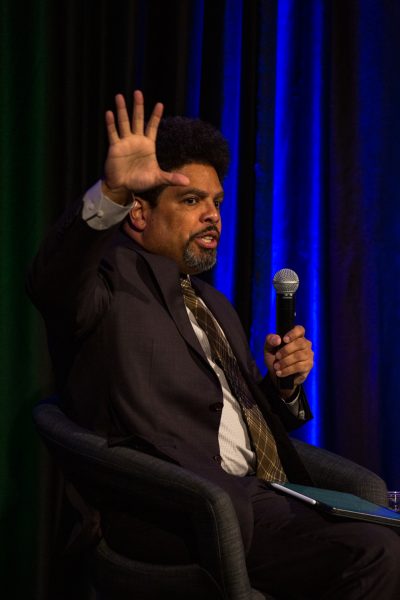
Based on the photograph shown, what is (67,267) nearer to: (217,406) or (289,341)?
(217,406)

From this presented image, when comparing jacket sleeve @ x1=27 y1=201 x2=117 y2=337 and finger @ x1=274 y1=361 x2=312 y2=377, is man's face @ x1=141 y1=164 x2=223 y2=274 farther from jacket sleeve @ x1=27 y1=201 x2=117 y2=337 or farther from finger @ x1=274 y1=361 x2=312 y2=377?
Answer: jacket sleeve @ x1=27 y1=201 x2=117 y2=337

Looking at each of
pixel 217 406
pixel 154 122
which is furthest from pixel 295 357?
pixel 154 122

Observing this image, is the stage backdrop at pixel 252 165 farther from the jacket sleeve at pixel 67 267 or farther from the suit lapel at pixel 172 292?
the jacket sleeve at pixel 67 267

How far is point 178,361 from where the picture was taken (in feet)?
5.94

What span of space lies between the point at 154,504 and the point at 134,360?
1.19ft

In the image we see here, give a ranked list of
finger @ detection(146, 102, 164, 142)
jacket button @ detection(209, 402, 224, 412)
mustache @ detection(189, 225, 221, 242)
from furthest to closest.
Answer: mustache @ detection(189, 225, 221, 242), jacket button @ detection(209, 402, 224, 412), finger @ detection(146, 102, 164, 142)

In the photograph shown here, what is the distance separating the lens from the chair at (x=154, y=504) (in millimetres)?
1469

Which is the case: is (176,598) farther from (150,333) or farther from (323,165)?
(323,165)

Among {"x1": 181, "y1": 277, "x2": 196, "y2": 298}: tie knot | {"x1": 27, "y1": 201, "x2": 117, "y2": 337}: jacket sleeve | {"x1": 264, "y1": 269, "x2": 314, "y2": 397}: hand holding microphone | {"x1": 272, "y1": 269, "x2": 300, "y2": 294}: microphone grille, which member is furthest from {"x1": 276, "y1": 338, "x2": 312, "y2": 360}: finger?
{"x1": 27, "y1": 201, "x2": 117, "y2": 337}: jacket sleeve

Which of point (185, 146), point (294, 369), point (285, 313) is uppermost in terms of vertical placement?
point (185, 146)

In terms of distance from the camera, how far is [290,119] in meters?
3.23

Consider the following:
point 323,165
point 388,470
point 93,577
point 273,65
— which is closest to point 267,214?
point 323,165

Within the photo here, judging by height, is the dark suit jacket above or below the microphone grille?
below

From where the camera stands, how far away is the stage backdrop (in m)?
2.55
